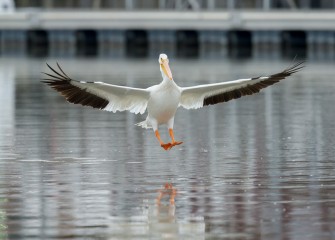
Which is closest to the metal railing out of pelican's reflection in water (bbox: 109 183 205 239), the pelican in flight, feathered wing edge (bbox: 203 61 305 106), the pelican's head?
feathered wing edge (bbox: 203 61 305 106)

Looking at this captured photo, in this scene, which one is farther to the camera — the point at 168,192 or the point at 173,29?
the point at 173,29

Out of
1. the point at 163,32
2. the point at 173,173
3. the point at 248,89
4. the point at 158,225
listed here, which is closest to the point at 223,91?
the point at 248,89

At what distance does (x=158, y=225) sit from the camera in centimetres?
1362

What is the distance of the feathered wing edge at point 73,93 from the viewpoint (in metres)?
19.2

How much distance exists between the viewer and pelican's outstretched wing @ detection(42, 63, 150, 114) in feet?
63.3

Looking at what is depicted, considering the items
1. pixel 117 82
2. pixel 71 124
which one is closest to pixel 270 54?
pixel 117 82

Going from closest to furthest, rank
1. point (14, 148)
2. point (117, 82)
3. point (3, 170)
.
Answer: point (3, 170) < point (14, 148) < point (117, 82)

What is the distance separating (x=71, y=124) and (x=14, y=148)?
17.6 feet

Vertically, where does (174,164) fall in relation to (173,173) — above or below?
above

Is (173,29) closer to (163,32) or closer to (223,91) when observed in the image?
(163,32)

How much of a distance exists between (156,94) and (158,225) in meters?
5.81

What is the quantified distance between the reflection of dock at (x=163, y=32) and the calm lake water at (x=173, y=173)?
122ft

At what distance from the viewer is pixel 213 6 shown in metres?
86.2

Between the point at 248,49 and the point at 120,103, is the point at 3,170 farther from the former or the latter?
the point at 248,49
